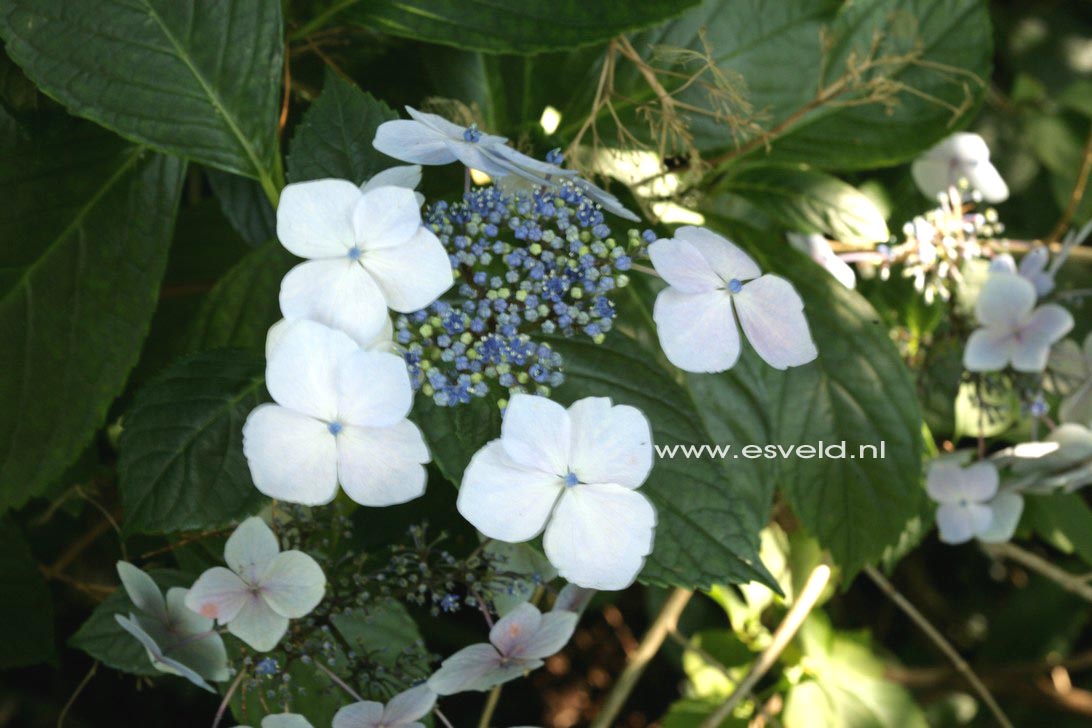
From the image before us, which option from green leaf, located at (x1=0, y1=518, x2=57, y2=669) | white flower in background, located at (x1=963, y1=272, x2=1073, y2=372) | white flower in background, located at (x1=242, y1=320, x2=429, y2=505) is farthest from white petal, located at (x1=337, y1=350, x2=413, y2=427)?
white flower in background, located at (x1=963, y1=272, x2=1073, y2=372)

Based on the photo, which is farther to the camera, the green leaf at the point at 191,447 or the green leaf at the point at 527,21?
the green leaf at the point at 527,21

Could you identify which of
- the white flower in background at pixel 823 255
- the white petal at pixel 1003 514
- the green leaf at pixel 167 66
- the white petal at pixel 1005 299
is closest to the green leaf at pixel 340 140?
the green leaf at pixel 167 66

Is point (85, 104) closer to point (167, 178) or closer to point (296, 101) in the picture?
point (167, 178)

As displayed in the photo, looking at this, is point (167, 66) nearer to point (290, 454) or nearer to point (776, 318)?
point (290, 454)

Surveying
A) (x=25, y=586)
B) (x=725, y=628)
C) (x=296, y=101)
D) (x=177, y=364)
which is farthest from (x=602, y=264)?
(x=725, y=628)

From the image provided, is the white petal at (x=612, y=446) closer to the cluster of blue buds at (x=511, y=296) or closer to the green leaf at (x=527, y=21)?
the cluster of blue buds at (x=511, y=296)

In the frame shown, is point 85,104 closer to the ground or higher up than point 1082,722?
higher up
